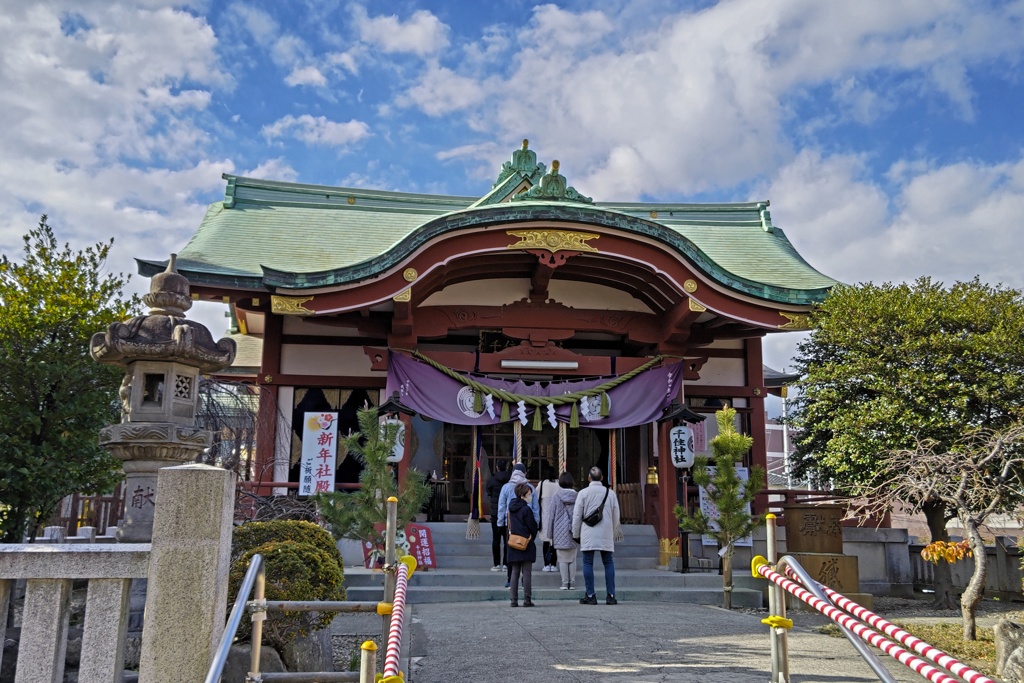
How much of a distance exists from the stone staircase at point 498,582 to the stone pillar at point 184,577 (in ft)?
20.7

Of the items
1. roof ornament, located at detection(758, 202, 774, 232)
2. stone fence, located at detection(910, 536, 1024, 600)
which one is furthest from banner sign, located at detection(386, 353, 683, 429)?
roof ornament, located at detection(758, 202, 774, 232)

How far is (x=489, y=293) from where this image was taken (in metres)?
15.3

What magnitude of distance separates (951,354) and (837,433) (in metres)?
1.99

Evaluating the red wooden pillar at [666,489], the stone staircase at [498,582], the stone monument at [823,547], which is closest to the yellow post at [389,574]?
the stone staircase at [498,582]

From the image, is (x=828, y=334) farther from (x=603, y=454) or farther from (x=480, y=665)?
(x=480, y=665)

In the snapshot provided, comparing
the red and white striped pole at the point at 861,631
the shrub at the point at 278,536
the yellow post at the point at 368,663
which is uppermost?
the shrub at the point at 278,536

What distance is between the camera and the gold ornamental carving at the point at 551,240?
13555 millimetres

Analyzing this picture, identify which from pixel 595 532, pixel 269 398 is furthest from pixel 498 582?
pixel 269 398

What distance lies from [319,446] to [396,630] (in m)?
9.90

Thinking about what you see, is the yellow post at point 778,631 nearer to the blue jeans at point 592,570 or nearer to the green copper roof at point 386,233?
the blue jeans at point 592,570

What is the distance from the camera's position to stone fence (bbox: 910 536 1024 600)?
13.3 metres

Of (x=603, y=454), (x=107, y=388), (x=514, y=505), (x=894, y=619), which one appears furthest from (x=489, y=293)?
(x=894, y=619)

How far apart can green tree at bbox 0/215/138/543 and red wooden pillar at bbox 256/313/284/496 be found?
14.9 ft

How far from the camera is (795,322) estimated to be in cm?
1416
